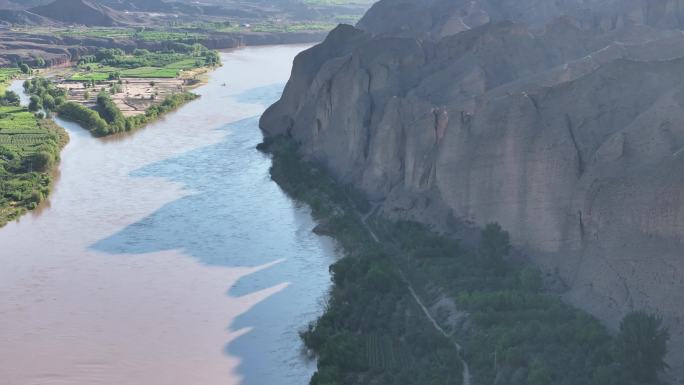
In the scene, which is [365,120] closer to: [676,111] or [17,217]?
[17,217]

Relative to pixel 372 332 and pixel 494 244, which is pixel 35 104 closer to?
pixel 494 244

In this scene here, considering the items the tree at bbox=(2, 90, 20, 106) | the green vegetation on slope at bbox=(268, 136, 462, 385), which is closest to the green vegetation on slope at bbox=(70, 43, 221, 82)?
the tree at bbox=(2, 90, 20, 106)

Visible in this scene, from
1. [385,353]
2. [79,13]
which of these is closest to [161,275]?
[385,353]

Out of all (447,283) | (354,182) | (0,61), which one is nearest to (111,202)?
(354,182)

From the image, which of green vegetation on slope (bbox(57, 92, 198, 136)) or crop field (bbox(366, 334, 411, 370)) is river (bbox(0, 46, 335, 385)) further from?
green vegetation on slope (bbox(57, 92, 198, 136))

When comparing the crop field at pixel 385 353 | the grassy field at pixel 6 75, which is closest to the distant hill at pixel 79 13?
the grassy field at pixel 6 75
